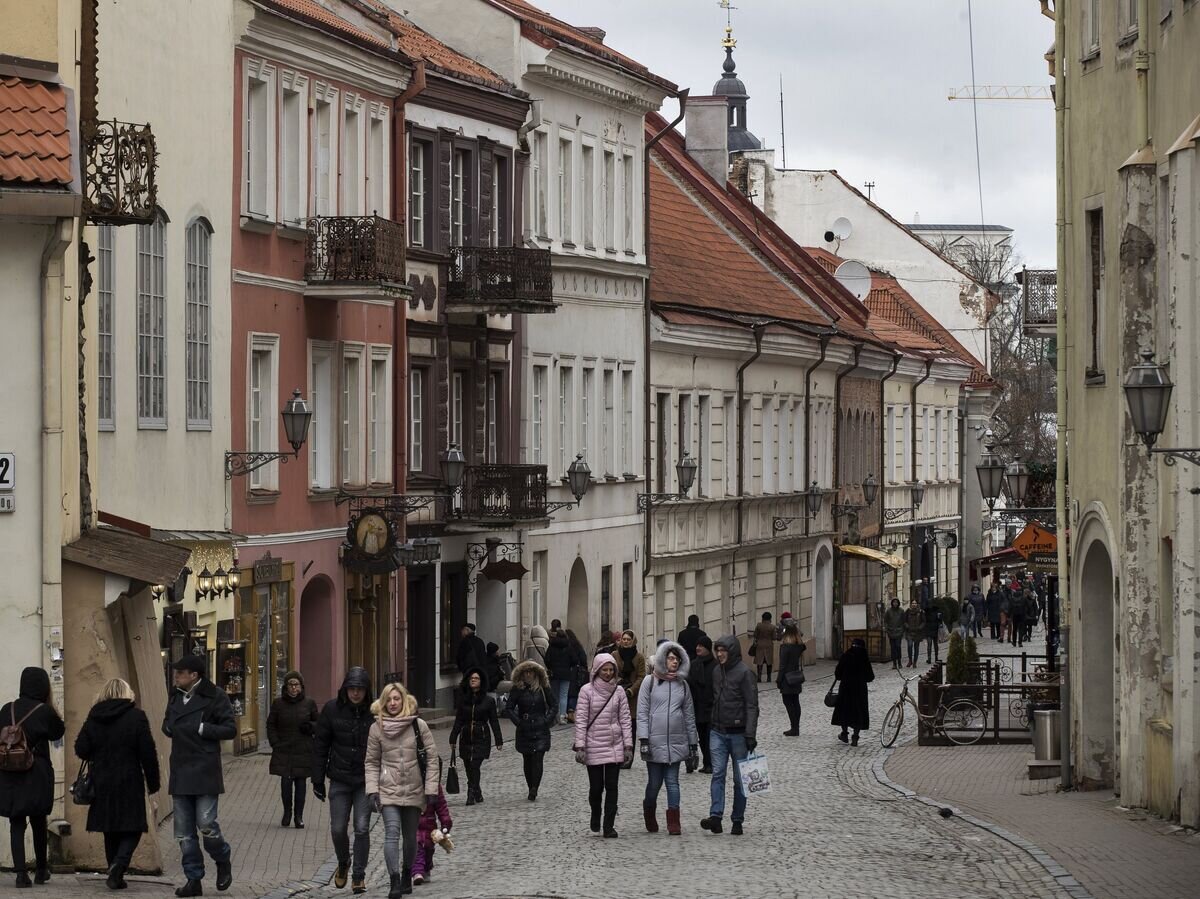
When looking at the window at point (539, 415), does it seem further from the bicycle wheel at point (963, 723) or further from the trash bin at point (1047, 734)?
the trash bin at point (1047, 734)

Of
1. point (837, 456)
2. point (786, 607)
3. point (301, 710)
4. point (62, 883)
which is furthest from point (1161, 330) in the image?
point (837, 456)

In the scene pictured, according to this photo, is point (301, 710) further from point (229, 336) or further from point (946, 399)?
point (946, 399)

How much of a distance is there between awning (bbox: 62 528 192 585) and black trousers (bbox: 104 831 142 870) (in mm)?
2822

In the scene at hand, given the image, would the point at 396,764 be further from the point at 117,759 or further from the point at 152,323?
the point at 152,323

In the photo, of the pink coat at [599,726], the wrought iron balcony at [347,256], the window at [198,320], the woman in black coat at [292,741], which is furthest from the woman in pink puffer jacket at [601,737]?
the wrought iron balcony at [347,256]

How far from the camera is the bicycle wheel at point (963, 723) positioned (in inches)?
1335

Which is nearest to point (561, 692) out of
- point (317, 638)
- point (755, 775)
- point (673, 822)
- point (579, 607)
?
point (317, 638)

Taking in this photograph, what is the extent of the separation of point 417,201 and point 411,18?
675 centimetres

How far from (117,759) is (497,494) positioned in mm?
22918

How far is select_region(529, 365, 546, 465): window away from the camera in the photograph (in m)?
44.6

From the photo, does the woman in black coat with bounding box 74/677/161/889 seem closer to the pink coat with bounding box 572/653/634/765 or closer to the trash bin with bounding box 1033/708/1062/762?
the pink coat with bounding box 572/653/634/765

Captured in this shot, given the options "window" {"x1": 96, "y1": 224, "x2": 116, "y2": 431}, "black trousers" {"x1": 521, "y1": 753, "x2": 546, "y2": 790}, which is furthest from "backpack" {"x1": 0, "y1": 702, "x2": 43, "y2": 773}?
"window" {"x1": 96, "y1": 224, "x2": 116, "y2": 431}

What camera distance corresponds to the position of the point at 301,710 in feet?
77.1

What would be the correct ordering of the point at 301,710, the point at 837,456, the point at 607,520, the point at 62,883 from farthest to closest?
1. the point at 837,456
2. the point at 607,520
3. the point at 301,710
4. the point at 62,883
